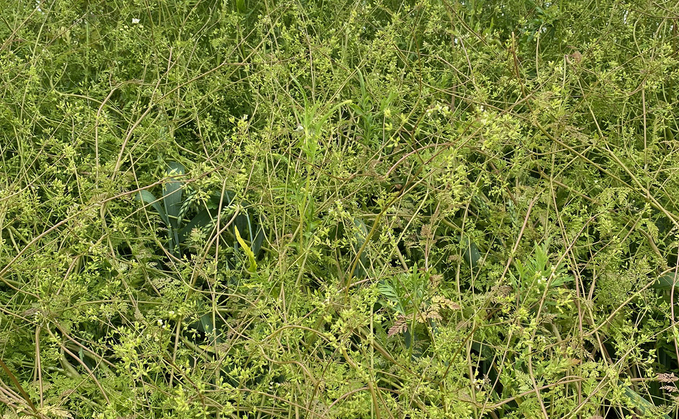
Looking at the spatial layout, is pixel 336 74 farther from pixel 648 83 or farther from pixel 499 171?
pixel 648 83

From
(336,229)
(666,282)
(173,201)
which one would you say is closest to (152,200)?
(173,201)

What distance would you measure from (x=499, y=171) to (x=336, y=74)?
2.04ft

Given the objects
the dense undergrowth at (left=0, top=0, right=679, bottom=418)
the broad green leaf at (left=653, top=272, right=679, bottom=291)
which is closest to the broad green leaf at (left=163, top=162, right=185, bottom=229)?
the dense undergrowth at (left=0, top=0, right=679, bottom=418)

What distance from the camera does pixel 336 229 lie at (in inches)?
75.7

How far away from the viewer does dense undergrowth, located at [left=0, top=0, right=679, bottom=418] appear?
151 cm

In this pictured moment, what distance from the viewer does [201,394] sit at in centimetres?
138

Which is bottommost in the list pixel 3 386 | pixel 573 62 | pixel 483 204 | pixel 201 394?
pixel 3 386

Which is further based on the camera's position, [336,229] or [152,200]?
[152,200]

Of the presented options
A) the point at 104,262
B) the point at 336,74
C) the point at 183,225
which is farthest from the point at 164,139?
Result: the point at 336,74

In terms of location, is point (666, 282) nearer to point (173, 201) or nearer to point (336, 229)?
point (336, 229)

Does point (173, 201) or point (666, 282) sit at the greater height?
point (666, 282)

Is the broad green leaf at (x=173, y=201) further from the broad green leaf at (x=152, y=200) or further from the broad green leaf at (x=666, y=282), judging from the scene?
the broad green leaf at (x=666, y=282)

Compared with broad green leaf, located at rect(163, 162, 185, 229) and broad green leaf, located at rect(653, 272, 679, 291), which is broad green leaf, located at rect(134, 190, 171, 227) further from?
broad green leaf, located at rect(653, 272, 679, 291)

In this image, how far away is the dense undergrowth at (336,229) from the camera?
4.96 feet
